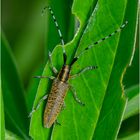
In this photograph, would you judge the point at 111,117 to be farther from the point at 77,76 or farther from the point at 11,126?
the point at 11,126

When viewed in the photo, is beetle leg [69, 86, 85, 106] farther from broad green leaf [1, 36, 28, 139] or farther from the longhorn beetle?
broad green leaf [1, 36, 28, 139]

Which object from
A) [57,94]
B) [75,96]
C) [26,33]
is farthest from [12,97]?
[26,33]

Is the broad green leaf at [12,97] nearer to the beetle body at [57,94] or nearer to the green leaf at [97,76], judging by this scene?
the beetle body at [57,94]

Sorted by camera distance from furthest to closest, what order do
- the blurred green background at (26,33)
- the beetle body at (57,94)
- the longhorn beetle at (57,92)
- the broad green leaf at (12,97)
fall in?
the blurred green background at (26,33)
the broad green leaf at (12,97)
the beetle body at (57,94)
the longhorn beetle at (57,92)

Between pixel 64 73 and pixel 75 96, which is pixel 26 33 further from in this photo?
pixel 75 96

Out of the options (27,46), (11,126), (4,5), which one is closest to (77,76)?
(11,126)

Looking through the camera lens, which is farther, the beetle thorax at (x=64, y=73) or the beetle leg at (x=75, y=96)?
the beetle thorax at (x=64, y=73)

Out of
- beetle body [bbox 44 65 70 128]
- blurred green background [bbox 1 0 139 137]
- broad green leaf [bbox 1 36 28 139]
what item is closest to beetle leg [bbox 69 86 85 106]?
beetle body [bbox 44 65 70 128]

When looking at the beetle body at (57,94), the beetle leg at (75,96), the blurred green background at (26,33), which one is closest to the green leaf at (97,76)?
the beetle leg at (75,96)
